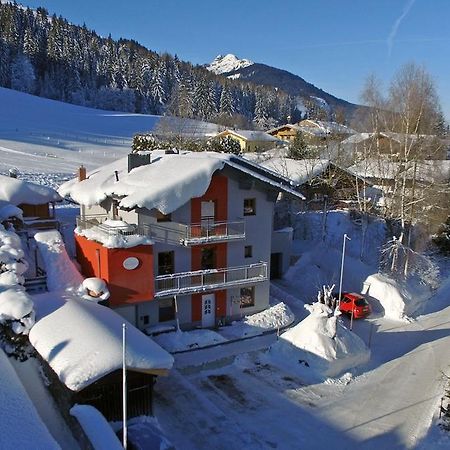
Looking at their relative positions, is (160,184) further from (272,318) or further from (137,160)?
(272,318)

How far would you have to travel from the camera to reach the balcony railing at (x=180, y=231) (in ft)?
71.4

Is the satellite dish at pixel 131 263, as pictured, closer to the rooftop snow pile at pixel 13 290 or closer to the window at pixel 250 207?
A: the rooftop snow pile at pixel 13 290

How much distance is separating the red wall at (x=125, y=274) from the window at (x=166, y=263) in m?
1.10

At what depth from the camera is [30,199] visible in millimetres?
27625

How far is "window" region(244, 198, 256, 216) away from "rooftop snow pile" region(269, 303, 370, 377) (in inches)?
241

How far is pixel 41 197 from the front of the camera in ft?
91.8

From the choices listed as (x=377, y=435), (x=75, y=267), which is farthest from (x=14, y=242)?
(x=377, y=435)

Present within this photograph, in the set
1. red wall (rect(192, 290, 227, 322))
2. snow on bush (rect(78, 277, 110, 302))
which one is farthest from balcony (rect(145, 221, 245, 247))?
snow on bush (rect(78, 277, 110, 302))

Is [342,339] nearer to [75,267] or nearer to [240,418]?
[240,418]

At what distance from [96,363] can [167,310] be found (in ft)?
30.7

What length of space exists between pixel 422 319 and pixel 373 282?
3.38 meters

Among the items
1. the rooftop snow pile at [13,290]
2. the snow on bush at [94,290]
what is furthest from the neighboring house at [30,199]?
the snow on bush at [94,290]

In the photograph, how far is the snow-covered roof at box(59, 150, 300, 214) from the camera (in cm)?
2130

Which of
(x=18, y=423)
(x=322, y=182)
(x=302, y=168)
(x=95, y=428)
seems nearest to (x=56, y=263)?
(x=95, y=428)
